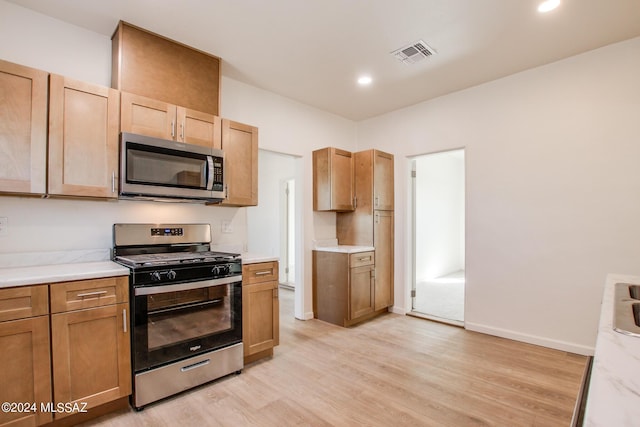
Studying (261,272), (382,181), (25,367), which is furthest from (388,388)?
(382,181)

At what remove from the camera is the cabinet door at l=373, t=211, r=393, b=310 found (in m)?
4.02

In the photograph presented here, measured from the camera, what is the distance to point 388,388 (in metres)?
2.31

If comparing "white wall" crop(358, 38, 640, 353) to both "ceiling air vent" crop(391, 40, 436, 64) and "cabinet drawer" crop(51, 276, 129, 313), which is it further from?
"cabinet drawer" crop(51, 276, 129, 313)

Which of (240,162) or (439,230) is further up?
(240,162)

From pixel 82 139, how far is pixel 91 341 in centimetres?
130

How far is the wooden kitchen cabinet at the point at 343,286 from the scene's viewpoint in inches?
143

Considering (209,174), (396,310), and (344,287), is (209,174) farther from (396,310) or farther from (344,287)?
(396,310)

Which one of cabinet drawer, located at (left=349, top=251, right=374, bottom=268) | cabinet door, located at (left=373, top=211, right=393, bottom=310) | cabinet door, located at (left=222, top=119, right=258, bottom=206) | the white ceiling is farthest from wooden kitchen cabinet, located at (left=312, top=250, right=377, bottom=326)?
the white ceiling

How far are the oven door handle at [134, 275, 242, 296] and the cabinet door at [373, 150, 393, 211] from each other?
7.12 feet

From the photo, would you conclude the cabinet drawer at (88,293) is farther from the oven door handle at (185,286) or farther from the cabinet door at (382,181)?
the cabinet door at (382,181)

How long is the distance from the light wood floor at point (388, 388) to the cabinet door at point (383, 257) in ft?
2.67

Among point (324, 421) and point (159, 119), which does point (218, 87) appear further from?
point (324, 421)

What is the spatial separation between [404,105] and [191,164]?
9.45 ft

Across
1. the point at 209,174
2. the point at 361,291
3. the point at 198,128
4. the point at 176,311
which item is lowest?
the point at 361,291
